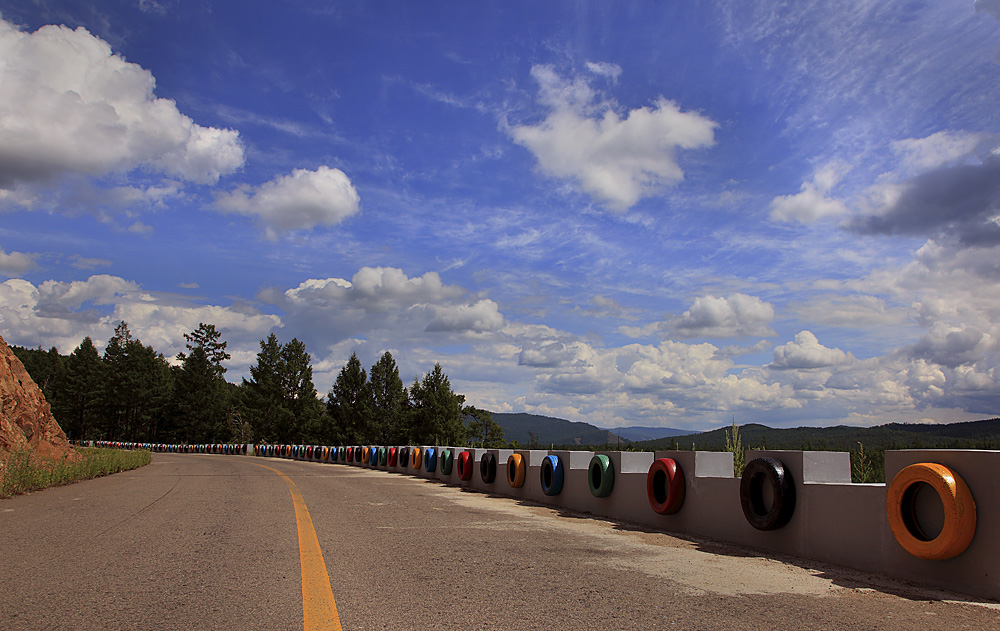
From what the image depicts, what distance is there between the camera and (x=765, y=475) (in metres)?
8.09

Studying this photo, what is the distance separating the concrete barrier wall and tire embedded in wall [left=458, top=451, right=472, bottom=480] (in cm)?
672

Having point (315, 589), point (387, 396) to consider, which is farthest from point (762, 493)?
point (387, 396)

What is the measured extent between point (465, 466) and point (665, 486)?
10.2 meters

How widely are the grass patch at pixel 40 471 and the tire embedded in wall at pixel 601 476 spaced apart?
12.3m

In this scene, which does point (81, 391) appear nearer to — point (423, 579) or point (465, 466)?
point (465, 466)

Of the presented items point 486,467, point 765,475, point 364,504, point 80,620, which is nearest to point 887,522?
point 765,475

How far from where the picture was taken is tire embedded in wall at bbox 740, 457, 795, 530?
25.6 feet

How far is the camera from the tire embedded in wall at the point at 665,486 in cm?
981

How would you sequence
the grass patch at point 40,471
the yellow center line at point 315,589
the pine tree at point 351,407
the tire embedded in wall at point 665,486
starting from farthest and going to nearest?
the pine tree at point 351,407 < the grass patch at point 40,471 < the tire embedded in wall at point 665,486 < the yellow center line at point 315,589

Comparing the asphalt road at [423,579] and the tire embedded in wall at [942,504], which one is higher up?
the tire embedded in wall at [942,504]

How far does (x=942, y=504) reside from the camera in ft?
19.5

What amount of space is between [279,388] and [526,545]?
294ft

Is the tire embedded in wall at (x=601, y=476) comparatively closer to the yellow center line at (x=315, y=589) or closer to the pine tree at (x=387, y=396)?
the yellow center line at (x=315, y=589)

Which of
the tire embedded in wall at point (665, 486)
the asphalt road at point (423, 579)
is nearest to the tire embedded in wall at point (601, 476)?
the tire embedded in wall at point (665, 486)
